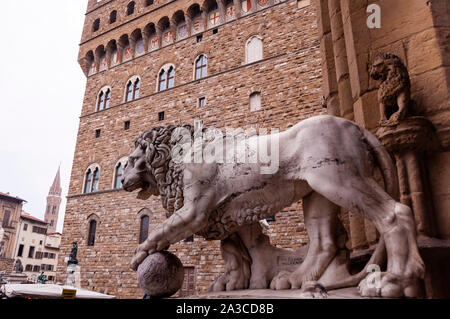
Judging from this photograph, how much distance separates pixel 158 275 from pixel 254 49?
13762 millimetres

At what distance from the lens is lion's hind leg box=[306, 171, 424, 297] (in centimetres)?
133

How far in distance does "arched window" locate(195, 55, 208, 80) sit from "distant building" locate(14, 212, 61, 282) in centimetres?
3175

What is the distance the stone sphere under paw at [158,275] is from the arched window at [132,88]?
16.5 m

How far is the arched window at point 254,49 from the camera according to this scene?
1426 centimetres

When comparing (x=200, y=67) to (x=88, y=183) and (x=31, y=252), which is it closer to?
(x=88, y=183)

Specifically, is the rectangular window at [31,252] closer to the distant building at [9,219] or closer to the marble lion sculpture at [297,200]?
the distant building at [9,219]

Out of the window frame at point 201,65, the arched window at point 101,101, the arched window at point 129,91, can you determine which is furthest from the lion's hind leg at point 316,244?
the arched window at point 101,101

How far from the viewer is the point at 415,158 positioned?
1973 millimetres

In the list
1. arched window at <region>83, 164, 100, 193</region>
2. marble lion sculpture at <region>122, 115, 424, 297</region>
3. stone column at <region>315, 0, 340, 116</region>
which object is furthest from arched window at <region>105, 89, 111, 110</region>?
marble lion sculpture at <region>122, 115, 424, 297</region>

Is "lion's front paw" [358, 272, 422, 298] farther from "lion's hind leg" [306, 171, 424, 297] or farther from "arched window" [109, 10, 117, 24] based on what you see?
"arched window" [109, 10, 117, 24]

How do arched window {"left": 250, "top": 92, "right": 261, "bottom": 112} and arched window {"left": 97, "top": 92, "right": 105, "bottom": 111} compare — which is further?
arched window {"left": 97, "top": 92, "right": 105, "bottom": 111}

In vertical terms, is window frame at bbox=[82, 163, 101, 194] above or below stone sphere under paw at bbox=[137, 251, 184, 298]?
above
